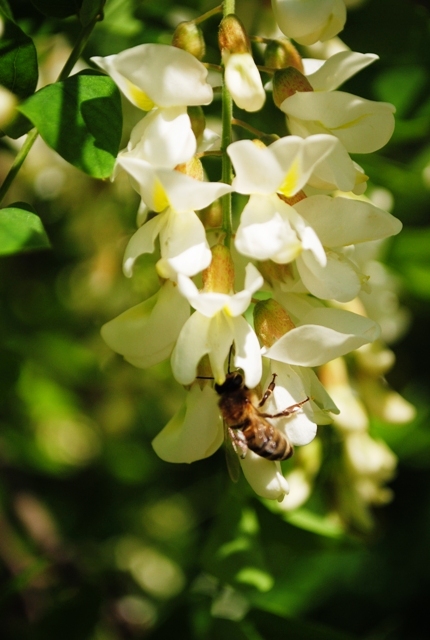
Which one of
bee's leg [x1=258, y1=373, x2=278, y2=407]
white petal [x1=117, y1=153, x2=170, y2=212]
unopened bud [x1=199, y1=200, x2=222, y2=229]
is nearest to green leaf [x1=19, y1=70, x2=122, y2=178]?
white petal [x1=117, y1=153, x2=170, y2=212]

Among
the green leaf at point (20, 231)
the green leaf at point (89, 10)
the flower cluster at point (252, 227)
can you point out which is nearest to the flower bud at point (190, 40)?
the flower cluster at point (252, 227)

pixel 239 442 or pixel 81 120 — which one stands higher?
pixel 81 120

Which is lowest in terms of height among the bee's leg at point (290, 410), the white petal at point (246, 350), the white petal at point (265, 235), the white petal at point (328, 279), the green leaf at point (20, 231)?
the bee's leg at point (290, 410)

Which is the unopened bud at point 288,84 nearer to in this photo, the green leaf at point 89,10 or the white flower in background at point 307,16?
the white flower in background at point 307,16

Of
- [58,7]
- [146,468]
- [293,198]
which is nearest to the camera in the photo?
[293,198]

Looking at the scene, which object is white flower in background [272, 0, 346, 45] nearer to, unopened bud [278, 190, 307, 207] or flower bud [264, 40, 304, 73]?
flower bud [264, 40, 304, 73]

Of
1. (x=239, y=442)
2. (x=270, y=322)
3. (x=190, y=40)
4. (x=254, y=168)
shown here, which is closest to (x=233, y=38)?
(x=190, y=40)

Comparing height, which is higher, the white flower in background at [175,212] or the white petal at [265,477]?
the white flower in background at [175,212]

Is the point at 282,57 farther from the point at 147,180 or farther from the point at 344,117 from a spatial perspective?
the point at 147,180
